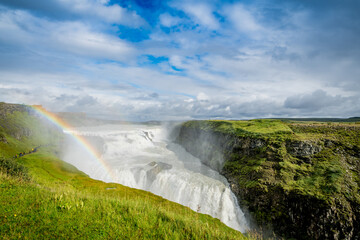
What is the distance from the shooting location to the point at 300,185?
96.2 ft

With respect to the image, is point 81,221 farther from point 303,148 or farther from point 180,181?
point 303,148

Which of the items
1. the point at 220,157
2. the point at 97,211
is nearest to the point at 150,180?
the point at 220,157

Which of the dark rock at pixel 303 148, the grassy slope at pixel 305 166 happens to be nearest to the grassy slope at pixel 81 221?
the grassy slope at pixel 305 166

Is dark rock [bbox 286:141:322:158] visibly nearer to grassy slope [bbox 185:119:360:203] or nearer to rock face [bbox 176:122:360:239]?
rock face [bbox 176:122:360:239]

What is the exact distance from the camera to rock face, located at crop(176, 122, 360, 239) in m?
→ 24.2

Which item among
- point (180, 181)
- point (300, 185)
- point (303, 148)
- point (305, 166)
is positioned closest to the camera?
point (300, 185)

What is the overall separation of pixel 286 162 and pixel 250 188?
8.87 meters

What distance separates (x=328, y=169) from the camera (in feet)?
97.2

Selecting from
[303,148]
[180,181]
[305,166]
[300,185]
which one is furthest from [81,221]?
[303,148]

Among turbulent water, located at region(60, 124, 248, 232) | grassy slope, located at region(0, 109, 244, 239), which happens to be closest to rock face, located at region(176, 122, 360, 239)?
turbulent water, located at region(60, 124, 248, 232)

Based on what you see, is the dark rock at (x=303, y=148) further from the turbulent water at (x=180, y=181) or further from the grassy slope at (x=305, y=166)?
the turbulent water at (x=180, y=181)

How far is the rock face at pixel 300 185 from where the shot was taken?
24219 millimetres

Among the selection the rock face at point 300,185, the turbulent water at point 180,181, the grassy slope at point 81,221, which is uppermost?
the grassy slope at point 81,221

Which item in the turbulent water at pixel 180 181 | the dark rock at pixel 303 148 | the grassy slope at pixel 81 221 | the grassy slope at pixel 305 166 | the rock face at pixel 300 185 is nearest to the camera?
the grassy slope at pixel 81 221
